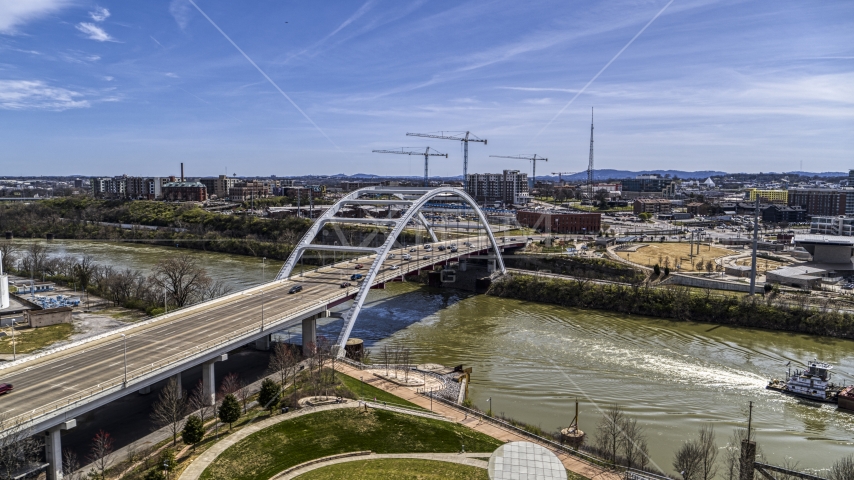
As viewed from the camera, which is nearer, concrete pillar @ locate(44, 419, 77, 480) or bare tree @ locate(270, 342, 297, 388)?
concrete pillar @ locate(44, 419, 77, 480)

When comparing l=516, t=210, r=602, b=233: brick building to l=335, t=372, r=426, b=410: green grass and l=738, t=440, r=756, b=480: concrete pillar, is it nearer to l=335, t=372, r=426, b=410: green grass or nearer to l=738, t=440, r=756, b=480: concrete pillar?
l=335, t=372, r=426, b=410: green grass

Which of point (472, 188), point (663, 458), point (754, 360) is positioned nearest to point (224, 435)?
point (663, 458)

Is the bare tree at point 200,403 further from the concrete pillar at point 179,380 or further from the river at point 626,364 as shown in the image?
the river at point 626,364

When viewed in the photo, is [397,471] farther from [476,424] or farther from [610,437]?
[610,437]

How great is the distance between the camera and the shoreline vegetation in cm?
4316

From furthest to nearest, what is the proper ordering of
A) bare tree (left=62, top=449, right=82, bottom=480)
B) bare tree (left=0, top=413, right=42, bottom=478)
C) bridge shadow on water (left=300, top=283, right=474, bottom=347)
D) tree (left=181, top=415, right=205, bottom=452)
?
bridge shadow on water (left=300, top=283, right=474, bottom=347), tree (left=181, top=415, right=205, bottom=452), bare tree (left=62, top=449, right=82, bottom=480), bare tree (left=0, top=413, right=42, bottom=478)

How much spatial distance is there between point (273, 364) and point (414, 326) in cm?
1662

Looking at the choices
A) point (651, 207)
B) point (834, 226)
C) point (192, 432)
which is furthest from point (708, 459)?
point (651, 207)

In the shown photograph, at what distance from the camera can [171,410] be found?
898 inches

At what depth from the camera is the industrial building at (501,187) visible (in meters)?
160

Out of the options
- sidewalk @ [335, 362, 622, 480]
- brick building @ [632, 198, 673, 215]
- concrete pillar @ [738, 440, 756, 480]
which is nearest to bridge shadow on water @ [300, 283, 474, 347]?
sidewalk @ [335, 362, 622, 480]

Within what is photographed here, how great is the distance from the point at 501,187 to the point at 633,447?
14421cm

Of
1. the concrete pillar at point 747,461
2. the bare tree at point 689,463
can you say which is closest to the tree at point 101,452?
the bare tree at point 689,463

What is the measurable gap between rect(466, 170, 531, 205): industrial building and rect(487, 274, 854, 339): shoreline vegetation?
3866 inches
